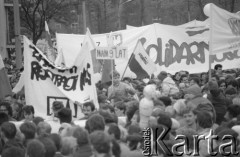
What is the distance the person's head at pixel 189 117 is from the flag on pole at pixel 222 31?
531cm

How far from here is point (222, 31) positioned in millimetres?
13398

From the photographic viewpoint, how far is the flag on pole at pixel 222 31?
1316 cm

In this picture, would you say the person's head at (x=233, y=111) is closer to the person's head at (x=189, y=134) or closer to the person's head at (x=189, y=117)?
the person's head at (x=189, y=117)

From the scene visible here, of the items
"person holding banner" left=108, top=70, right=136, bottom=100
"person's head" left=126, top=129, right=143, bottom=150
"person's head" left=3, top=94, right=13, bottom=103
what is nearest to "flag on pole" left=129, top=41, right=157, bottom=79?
"person holding banner" left=108, top=70, right=136, bottom=100

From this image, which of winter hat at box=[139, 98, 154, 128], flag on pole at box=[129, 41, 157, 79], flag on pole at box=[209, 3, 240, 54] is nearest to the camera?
winter hat at box=[139, 98, 154, 128]

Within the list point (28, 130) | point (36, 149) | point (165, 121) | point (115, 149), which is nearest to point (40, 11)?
point (28, 130)

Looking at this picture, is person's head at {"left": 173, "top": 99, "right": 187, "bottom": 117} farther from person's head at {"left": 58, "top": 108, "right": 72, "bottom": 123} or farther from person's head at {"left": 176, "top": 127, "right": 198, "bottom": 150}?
person's head at {"left": 58, "top": 108, "right": 72, "bottom": 123}

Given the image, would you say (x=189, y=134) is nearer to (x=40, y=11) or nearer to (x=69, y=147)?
(x=69, y=147)

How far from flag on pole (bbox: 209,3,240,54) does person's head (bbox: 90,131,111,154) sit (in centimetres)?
749

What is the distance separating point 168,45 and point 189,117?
10.1m

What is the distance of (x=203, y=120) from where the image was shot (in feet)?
22.5

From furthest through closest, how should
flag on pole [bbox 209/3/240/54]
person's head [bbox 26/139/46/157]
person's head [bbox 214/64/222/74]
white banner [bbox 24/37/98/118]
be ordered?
1. person's head [bbox 214/64/222/74]
2. flag on pole [bbox 209/3/240/54]
3. white banner [bbox 24/37/98/118]
4. person's head [bbox 26/139/46/157]

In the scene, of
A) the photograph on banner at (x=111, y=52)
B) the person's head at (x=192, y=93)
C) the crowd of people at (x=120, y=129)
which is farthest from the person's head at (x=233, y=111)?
the photograph on banner at (x=111, y=52)

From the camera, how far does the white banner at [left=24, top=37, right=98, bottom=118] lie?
33.6ft
